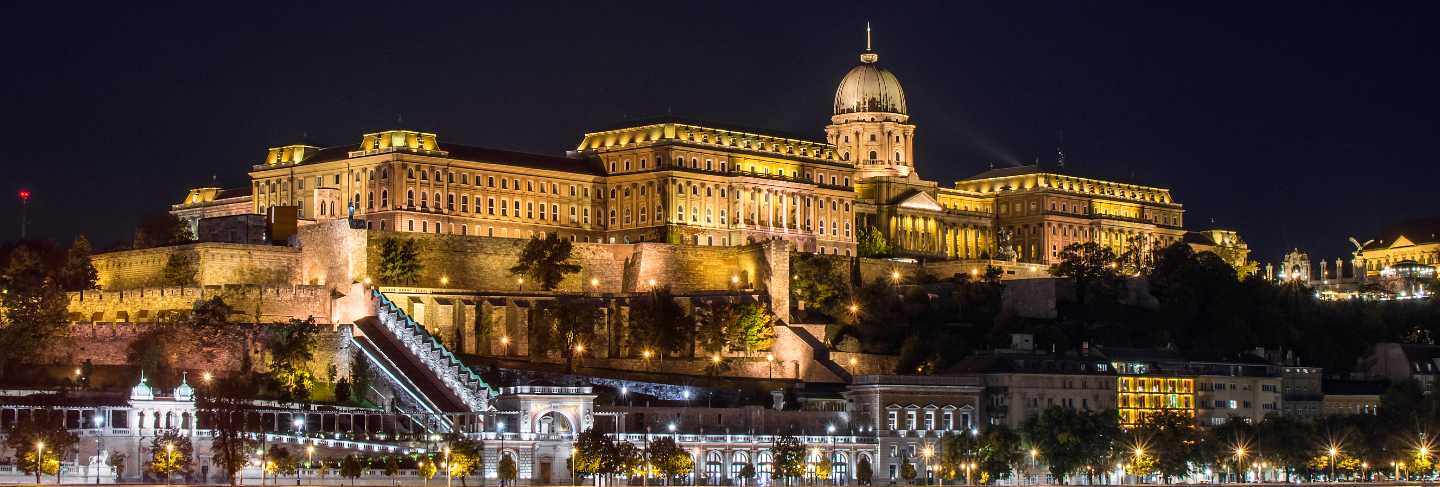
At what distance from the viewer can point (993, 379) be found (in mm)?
135750

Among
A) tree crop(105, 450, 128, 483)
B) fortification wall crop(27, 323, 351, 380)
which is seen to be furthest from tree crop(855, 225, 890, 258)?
tree crop(105, 450, 128, 483)

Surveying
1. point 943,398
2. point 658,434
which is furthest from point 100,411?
point 943,398

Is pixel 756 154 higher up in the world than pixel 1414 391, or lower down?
higher up

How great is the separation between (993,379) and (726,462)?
1831 centimetres

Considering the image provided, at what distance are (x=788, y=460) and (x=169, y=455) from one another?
94.8 ft

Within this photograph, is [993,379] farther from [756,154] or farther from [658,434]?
[756,154]

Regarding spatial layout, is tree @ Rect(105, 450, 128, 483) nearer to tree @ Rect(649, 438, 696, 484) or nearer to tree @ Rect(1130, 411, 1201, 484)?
tree @ Rect(649, 438, 696, 484)

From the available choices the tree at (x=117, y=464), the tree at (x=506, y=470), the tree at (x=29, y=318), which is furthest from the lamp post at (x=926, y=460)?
the tree at (x=29, y=318)

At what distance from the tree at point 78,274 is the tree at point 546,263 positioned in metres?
23.7

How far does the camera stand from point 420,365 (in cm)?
12575

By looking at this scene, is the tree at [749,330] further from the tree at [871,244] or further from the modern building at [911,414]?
the tree at [871,244]

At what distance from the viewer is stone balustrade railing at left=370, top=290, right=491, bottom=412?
122688 mm

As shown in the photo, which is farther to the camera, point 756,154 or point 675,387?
point 756,154

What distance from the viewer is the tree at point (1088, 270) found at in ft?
537
